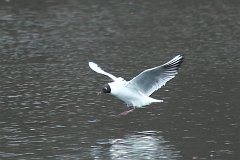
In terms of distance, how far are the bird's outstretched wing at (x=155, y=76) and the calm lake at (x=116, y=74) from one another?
64 centimetres

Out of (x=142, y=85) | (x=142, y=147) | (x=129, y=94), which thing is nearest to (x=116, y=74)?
(x=142, y=85)

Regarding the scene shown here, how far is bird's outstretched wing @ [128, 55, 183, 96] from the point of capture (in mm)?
12375

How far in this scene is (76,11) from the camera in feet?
89.1

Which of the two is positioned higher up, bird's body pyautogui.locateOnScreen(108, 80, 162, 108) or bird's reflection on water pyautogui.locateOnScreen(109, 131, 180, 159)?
bird's body pyautogui.locateOnScreen(108, 80, 162, 108)

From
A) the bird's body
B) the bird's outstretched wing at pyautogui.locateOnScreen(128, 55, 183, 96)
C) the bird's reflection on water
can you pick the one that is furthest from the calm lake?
the bird's outstretched wing at pyautogui.locateOnScreen(128, 55, 183, 96)

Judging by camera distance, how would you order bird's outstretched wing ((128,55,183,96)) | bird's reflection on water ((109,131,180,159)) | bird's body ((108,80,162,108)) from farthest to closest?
bird's body ((108,80,162,108)) → bird's outstretched wing ((128,55,183,96)) → bird's reflection on water ((109,131,180,159))

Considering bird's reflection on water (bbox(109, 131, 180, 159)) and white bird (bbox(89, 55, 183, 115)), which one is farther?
white bird (bbox(89, 55, 183, 115))

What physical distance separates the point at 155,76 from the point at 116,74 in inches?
176

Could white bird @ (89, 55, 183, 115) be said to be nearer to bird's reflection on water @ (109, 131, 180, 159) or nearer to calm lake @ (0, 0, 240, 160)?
calm lake @ (0, 0, 240, 160)

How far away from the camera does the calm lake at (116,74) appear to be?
11.5 metres

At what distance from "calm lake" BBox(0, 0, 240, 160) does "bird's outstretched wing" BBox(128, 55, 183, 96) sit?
0.64 meters

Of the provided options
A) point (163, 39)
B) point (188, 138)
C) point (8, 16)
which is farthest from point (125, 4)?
point (188, 138)

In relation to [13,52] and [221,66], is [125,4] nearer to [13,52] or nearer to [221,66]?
[13,52]

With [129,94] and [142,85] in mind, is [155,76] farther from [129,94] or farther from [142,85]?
[129,94]
